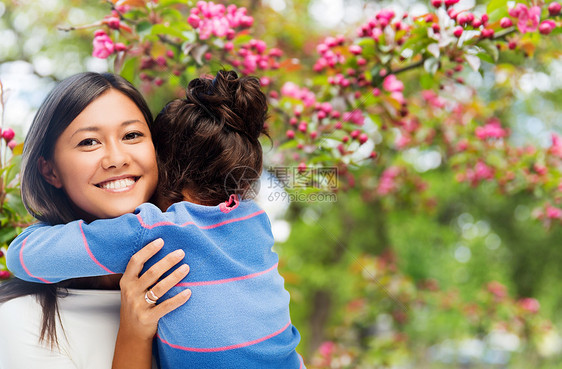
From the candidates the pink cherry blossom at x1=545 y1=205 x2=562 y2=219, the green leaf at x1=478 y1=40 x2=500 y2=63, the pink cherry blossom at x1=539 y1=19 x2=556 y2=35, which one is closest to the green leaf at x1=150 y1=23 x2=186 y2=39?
the green leaf at x1=478 y1=40 x2=500 y2=63

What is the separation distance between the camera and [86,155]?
0.95m

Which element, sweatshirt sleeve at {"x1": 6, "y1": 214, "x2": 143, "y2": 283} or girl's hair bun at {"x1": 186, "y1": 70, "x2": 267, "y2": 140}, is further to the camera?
girl's hair bun at {"x1": 186, "y1": 70, "x2": 267, "y2": 140}

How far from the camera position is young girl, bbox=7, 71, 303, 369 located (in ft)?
2.87

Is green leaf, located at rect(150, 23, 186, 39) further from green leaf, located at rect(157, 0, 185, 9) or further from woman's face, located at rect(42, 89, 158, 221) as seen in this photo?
woman's face, located at rect(42, 89, 158, 221)

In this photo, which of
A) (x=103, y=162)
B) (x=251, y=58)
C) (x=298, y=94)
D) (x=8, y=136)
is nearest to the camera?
(x=103, y=162)

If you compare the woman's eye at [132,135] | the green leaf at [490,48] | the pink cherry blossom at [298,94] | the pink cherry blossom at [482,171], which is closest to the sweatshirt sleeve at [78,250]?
the woman's eye at [132,135]

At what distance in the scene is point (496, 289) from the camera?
311cm

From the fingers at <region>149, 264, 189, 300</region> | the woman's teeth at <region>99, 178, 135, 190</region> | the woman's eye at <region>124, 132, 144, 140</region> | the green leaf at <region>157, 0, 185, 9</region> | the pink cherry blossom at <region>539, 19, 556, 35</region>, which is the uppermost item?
the pink cherry blossom at <region>539, 19, 556, 35</region>

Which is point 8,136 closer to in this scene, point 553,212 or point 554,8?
point 554,8

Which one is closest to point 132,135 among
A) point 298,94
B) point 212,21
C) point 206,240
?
point 206,240

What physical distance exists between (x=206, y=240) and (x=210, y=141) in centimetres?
23

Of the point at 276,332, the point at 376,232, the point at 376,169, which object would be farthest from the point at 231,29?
the point at 376,232

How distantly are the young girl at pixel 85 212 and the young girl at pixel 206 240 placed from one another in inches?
1.2

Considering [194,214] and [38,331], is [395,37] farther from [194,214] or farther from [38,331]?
[38,331]
